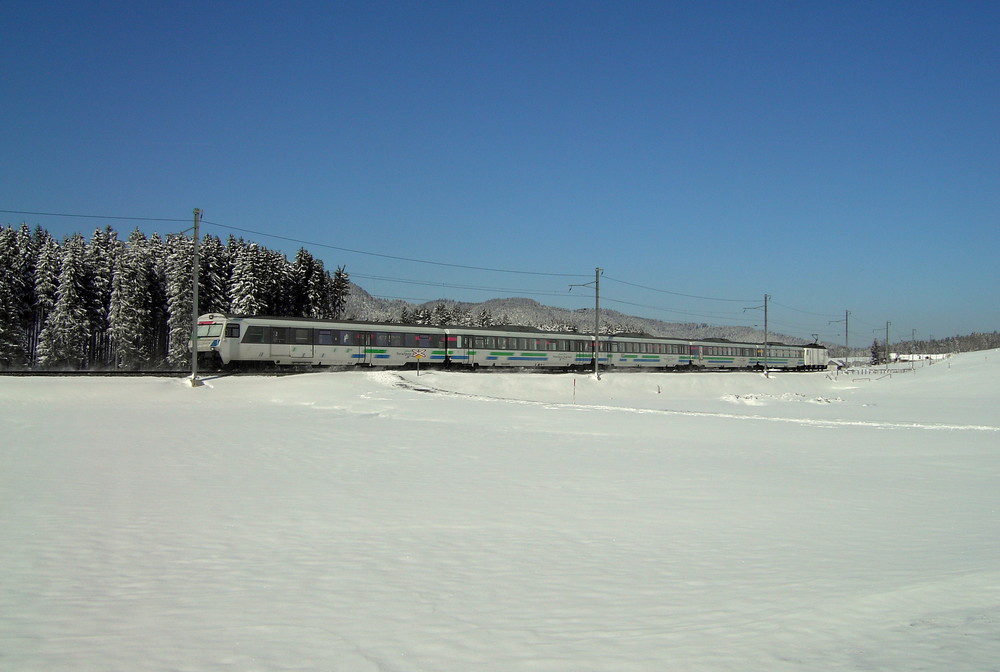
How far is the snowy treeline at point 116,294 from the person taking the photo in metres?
57.3

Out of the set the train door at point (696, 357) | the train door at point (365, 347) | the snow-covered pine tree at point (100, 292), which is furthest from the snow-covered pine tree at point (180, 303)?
the train door at point (696, 357)

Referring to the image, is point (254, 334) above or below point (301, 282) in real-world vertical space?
below

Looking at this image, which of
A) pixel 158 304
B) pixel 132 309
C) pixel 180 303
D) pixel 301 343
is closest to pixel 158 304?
pixel 158 304

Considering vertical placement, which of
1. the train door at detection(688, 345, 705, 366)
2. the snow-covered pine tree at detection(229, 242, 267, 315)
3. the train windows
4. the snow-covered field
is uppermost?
the snow-covered pine tree at detection(229, 242, 267, 315)

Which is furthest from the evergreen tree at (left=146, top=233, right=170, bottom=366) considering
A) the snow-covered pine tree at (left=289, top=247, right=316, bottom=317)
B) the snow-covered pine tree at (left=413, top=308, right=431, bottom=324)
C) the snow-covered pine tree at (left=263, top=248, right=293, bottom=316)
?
the snow-covered pine tree at (left=413, top=308, right=431, bottom=324)

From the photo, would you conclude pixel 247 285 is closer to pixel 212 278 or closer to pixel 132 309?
pixel 212 278

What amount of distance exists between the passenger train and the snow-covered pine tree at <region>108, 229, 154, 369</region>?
25.4m

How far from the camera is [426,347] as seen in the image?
159 feet

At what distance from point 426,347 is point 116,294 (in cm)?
3286

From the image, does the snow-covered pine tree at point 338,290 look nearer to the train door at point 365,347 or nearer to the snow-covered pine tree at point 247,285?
the snow-covered pine tree at point 247,285

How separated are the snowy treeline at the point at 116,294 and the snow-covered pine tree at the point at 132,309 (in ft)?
0.32

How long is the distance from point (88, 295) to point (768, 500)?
Result: 2728 inches

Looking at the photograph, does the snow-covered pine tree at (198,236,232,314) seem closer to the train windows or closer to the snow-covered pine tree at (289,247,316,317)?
the snow-covered pine tree at (289,247,316,317)

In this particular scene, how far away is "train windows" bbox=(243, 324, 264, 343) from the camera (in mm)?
38719
